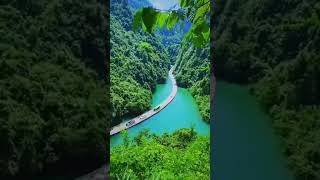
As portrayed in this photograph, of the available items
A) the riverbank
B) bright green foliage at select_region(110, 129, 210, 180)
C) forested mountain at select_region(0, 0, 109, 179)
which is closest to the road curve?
the riverbank

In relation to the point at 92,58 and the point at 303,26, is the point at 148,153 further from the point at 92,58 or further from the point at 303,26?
the point at 303,26

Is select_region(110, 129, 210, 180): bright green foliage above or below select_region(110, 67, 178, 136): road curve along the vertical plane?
below

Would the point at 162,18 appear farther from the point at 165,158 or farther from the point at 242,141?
the point at 165,158

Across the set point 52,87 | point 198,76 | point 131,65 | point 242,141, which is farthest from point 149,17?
point 131,65

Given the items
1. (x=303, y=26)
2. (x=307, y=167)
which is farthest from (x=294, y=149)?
(x=303, y=26)

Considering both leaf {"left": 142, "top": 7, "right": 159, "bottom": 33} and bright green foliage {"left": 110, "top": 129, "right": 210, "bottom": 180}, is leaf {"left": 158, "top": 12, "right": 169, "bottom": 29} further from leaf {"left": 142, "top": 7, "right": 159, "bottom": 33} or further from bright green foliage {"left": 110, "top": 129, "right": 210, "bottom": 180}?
bright green foliage {"left": 110, "top": 129, "right": 210, "bottom": 180}

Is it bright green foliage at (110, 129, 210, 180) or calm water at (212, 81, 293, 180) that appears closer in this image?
calm water at (212, 81, 293, 180)
